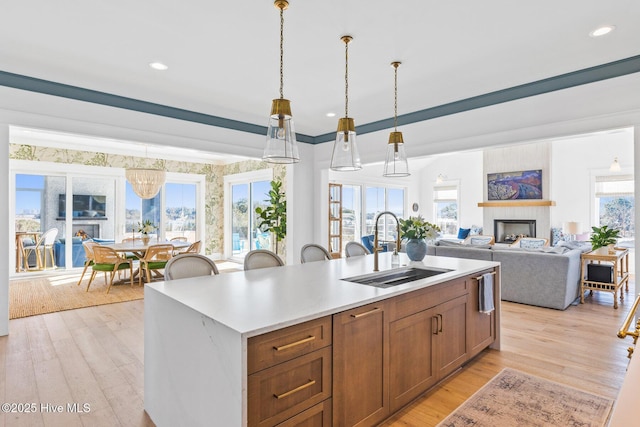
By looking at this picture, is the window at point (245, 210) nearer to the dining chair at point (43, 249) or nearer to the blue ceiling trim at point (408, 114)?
the blue ceiling trim at point (408, 114)

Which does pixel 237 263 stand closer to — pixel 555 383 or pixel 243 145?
pixel 243 145

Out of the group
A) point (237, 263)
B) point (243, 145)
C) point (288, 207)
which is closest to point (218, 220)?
point (237, 263)

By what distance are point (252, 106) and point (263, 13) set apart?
2324 mm

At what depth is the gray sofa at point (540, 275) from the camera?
456 cm

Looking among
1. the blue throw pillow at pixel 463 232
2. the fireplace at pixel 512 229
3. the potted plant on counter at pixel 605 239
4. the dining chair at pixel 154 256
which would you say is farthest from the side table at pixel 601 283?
the dining chair at pixel 154 256

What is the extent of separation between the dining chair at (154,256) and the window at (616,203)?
9.50 meters

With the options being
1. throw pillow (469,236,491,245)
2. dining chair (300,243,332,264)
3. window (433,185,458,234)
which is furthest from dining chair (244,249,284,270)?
window (433,185,458,234)

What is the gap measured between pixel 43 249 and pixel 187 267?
20.5ft

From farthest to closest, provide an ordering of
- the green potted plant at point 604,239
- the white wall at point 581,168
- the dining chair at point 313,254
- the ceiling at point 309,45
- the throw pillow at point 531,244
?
the white wall at point 581,168, the throw pillow at point 531,244, the green potted plant at point 604,239, the dining chair at point 313,254, the ceiling at point 309,45

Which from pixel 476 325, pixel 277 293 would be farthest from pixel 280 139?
pixel 476 325

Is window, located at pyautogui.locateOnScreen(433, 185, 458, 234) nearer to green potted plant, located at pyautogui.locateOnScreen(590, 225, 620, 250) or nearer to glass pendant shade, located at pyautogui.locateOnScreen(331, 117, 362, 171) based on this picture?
green potted plant, located at pyautogui.locateOnScreen(590, 225, 620, 250)

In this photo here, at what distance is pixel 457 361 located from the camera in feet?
9.13

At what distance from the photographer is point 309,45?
3055mm

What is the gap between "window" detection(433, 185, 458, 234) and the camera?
446 inches
